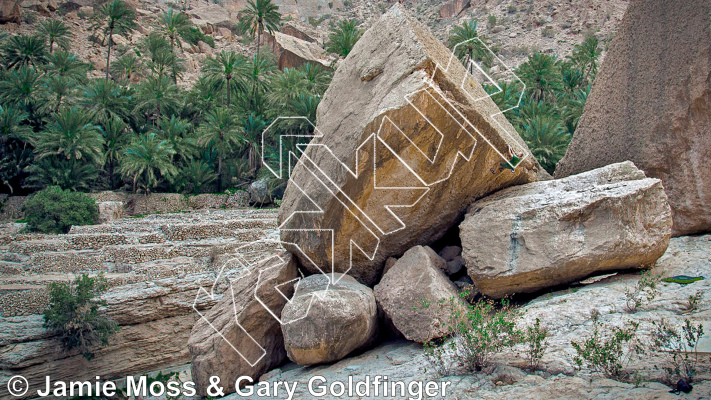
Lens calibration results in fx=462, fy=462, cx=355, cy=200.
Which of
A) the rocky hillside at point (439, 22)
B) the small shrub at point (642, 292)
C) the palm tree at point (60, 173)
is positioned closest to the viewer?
the small shrub at point (642, 292)

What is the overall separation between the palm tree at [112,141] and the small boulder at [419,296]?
77.6 ft

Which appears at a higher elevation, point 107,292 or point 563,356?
point 563,356

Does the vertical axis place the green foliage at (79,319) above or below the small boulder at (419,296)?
below

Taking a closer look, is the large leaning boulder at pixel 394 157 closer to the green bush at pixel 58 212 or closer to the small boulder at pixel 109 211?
the green bush at pixel 58 212

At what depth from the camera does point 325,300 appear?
393 centimetres

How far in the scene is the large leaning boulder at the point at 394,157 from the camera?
3.90 m

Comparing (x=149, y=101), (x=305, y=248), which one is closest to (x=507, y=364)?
(x=305, y=248)

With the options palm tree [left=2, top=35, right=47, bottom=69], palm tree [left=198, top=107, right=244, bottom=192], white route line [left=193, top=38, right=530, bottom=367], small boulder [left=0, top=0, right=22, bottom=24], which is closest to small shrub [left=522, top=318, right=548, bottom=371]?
white route line [left=193, top=38, right=530, bottom=367]

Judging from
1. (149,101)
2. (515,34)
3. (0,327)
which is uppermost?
(515,34)

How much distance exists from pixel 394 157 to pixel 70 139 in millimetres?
22200

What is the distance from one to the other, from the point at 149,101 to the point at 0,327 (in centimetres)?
1987

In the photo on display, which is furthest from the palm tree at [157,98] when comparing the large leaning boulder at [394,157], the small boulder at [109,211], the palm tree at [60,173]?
the large leaning boulder at [394,157]

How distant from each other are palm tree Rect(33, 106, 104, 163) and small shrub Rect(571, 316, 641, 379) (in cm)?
2315

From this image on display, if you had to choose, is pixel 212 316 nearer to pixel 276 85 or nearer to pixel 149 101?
pixel 276 85
